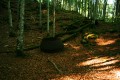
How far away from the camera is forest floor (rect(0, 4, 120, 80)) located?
10508 millimetres

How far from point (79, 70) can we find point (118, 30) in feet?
32.4

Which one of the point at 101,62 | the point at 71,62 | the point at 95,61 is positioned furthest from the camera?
the point at 71,62

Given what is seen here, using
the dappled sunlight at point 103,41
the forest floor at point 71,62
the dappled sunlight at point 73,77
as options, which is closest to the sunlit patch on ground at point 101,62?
the forest floor at point 71,62

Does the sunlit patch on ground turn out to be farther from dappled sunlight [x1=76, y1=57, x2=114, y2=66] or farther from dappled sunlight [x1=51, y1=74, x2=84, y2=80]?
dappled sunlight [x1=51, y1=74, x2=84, y2=80]

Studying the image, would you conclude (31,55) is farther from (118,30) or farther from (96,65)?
(118,30)

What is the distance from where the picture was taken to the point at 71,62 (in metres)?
13.4

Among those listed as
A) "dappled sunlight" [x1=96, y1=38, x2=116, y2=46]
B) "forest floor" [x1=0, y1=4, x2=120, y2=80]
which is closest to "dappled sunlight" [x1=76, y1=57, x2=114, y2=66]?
"forest floor" [x1=0, y1=4, x2=120, y2=80]

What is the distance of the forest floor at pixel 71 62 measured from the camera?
10.5 metres

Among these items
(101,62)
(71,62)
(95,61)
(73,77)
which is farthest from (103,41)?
(73,77)

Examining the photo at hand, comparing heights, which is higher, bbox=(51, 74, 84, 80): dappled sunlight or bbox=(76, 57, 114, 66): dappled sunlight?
bbox=(76, 57, 114, 66): dappled sunlight

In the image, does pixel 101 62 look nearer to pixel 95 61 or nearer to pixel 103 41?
pixel 95 61

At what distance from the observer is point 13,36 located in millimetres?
21656

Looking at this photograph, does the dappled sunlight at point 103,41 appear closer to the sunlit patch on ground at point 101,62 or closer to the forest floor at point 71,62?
the forest floor at point 71,62

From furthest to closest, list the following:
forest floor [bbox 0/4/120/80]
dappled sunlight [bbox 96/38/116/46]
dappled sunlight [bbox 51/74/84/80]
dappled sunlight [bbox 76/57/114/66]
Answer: dappled sunlight [bbox 96/38/116/46] < dappled sunlight [bbox 76/57/114/66] < forest floor [bbox 0/4/120/80] < dappled sunlight [bbox 51/74/84/80]
